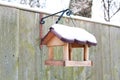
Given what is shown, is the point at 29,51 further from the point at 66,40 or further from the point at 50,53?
the point at 66,40

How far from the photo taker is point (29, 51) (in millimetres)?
1995

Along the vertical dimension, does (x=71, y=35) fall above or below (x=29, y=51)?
above

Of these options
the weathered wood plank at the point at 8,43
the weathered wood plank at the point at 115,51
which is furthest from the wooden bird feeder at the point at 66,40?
the weathered wood plank at the point at 115,51

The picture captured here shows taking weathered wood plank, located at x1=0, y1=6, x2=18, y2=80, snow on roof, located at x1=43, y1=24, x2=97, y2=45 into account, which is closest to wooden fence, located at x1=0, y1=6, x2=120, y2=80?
weathered wood plank, located at x1=0, y1=6, x2=18, y2=80

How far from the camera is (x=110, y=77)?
2.72 meters

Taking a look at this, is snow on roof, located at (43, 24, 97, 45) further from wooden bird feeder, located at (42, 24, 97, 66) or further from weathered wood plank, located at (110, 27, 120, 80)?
weathered wood plank, located at (110, 27, 120, 80)

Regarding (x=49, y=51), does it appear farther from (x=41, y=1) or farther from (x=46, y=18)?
(x=41, y=1)

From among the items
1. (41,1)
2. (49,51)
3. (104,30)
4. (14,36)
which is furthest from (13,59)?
(41,1)

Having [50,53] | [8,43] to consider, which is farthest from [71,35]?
[8,43]

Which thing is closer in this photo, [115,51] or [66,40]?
[66,40]

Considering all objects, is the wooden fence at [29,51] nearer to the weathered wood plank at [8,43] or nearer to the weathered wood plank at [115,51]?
the weathered wood plank at [8,43]

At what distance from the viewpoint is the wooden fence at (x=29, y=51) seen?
1840mm

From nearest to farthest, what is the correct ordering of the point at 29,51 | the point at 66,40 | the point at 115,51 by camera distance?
the point at 66,40, the point at 29,51, the point at 115,51

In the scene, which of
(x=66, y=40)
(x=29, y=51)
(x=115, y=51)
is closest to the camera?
(x=66, y=40)
